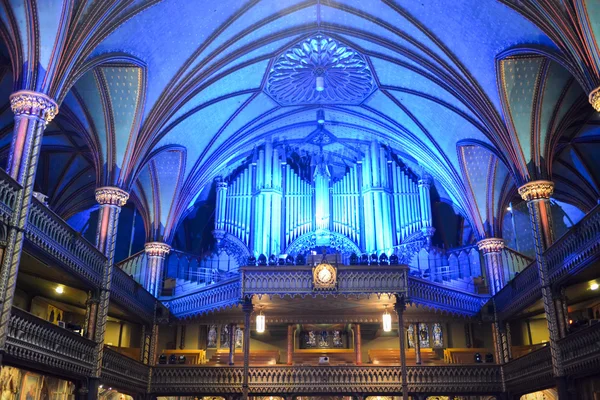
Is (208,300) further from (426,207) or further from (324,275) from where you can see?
(426,207)

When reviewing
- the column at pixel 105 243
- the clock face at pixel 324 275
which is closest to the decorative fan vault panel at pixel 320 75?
the clock face at pixel 324 275


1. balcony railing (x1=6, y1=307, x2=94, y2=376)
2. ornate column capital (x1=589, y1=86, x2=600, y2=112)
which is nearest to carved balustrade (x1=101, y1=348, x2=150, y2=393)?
balcony railing (x1=6, y1=307, x2=94, y2=376)

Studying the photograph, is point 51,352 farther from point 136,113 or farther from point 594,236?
point 594,236

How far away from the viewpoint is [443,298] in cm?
2116

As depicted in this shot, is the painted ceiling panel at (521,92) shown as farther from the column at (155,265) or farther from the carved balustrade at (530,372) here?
the column at (155,265)

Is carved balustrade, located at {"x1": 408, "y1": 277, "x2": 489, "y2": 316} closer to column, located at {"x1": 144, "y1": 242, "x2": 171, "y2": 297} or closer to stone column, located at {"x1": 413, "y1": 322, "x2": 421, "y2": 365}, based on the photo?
stone column, located at {"x1": 413, "y1": 322, "x2": 421, "y2": 365}

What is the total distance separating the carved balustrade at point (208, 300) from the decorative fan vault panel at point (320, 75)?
8269 mm

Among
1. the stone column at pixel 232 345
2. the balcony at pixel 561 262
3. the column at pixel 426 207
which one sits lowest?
the stone column at pixel 232 345

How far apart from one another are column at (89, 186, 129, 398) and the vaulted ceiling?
593 millimetres

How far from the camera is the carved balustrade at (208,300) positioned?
2038 centimetres

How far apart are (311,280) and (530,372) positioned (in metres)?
7.27

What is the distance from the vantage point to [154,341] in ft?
72.8

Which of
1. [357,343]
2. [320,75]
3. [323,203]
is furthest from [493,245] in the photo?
[320,75]

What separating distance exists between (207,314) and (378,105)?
11038 mm
